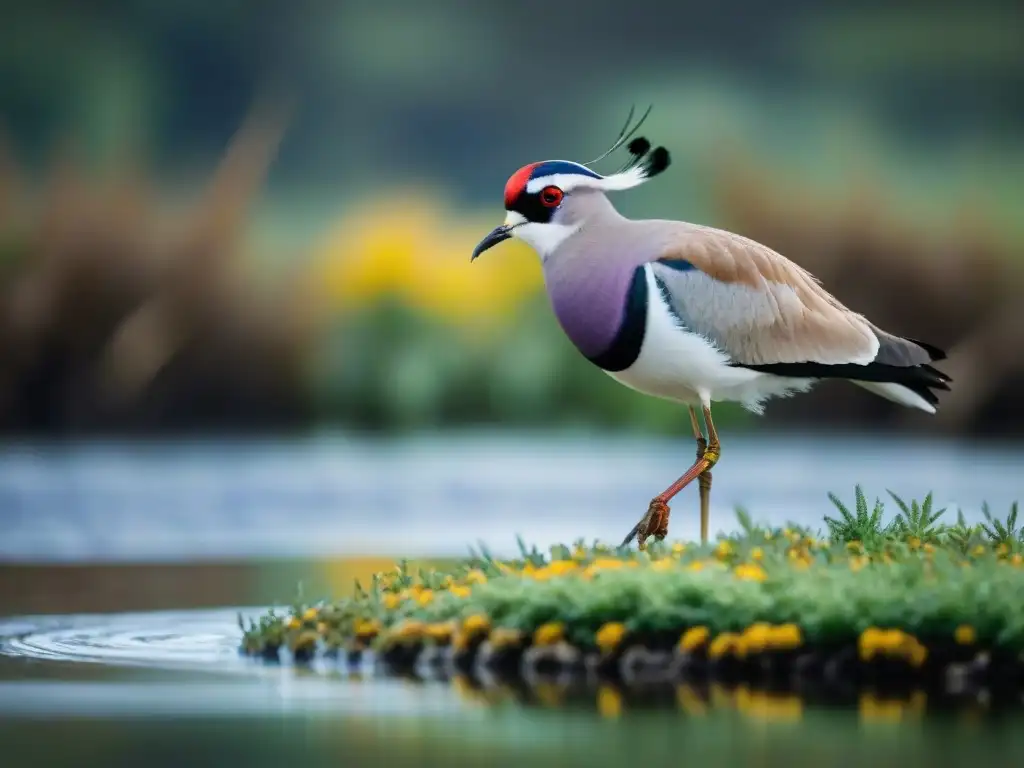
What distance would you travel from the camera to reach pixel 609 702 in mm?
6074

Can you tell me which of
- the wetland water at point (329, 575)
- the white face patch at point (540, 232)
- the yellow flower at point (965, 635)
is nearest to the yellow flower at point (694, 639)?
the wetland water at point (329, 575)

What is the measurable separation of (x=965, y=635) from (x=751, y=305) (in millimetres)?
2144

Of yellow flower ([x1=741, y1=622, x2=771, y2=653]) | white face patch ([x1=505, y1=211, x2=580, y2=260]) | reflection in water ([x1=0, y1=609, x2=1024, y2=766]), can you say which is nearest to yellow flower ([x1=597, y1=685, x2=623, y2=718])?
reflection in water ([x1=0, y1=609, x2=1024, y2=766])

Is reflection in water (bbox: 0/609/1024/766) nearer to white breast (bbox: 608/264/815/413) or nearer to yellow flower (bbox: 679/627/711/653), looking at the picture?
yellow flower (bbox: 679/627/711/653)

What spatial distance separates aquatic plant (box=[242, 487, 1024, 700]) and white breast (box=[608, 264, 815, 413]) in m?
0.78

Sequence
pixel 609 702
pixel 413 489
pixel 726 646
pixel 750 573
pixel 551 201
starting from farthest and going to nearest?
pixel 413 489 → pixel 551 201 → pixel 750 573 → pixel 726 646 → pixel 609 702

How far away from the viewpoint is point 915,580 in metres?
6.78

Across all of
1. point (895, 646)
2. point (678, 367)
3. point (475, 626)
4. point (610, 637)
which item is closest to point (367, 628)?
point (475, 626)

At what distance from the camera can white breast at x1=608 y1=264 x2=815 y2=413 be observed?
7.78 m

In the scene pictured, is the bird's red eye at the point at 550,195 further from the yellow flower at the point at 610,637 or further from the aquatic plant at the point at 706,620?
the yellow flower at the point at 610,637

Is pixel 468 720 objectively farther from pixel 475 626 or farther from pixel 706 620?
pixel 706 620

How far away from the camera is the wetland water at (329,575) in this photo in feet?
18.0

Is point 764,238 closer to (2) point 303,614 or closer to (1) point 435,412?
(1) point 435,412

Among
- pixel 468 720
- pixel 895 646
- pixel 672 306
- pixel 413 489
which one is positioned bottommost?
pixel 468 720
